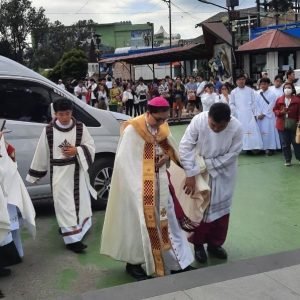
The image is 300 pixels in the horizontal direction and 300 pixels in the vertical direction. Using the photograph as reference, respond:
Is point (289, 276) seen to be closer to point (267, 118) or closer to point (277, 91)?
point (267, 118)

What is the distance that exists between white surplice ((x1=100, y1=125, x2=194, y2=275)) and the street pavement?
0.24 m

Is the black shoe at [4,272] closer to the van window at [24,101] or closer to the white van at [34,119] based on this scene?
the white van at [34,119]

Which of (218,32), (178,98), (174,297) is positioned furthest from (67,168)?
(218,32)

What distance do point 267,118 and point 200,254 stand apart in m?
6.92

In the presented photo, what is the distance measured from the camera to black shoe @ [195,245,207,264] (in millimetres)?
5145

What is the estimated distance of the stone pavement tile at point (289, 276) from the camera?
165 inches

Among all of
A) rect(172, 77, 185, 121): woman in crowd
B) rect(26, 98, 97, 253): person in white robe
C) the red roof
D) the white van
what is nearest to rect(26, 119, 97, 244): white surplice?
rect(26, 98, 97, 253): person in white robe

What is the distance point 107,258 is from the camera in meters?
5.31

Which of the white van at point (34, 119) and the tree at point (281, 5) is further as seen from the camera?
the tree at point (281, 5)

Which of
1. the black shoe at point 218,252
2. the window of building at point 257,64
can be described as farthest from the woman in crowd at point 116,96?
the black shoe at point 218,252

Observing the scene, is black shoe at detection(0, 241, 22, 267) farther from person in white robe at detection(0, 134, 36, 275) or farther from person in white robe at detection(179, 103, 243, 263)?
person in white robe at detection(179, 103, 243, 263)

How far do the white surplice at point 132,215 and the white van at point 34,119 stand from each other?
93.3 inches

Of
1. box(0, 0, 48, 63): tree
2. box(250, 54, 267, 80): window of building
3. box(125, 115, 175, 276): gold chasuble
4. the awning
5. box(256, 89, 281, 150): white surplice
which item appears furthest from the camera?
box(0, 0, 48, 63): tree

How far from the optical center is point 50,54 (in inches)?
2680
